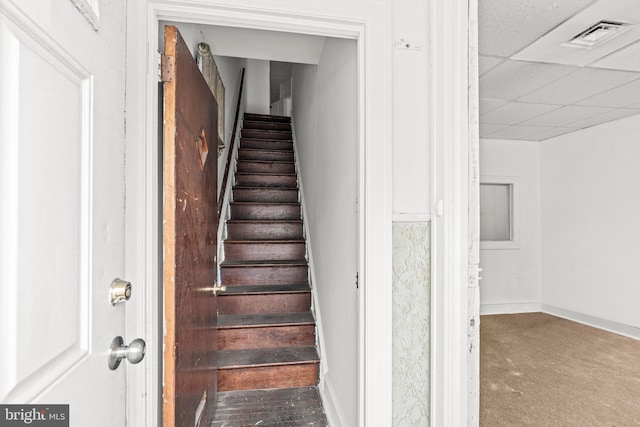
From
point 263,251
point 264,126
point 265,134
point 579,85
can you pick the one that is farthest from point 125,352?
point 264,126

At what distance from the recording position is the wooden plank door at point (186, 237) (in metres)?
1.22

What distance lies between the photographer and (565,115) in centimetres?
366

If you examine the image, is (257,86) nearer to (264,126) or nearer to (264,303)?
(264,126)

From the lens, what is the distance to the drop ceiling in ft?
5.86

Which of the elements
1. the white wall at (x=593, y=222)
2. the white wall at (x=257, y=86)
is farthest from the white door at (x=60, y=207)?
the white wall at (x=257, y=86)

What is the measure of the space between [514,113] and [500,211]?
168cm

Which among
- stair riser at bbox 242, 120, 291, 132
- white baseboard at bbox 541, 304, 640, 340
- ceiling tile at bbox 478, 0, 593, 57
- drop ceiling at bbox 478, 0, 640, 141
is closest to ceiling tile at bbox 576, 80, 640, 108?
drop ceiling at bbox 478, 0, 640, 141

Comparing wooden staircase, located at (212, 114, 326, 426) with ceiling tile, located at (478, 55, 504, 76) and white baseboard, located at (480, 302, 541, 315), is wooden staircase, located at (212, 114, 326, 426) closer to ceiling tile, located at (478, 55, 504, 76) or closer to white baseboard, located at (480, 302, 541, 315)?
ceiling tile, located at (478, 55, 504, 76)

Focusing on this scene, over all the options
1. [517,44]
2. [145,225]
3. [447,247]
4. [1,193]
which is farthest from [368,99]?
[517,44]

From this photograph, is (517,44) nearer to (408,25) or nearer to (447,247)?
(408,25)

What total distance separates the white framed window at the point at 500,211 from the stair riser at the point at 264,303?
3.04 m

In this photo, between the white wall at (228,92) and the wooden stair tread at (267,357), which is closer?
the wooden stair tread at (267,357)

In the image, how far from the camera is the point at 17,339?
20.5 inches

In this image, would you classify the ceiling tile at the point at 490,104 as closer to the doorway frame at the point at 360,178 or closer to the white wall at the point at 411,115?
the white wall at the point at 411,115
